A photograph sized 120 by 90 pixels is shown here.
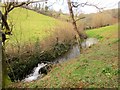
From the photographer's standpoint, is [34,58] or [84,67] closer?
[84,67]

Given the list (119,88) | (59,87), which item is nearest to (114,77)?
(119,88)

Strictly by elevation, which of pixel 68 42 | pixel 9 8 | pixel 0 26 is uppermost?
pixel 9 8

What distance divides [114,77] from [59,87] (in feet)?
6.95

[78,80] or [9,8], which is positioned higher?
[9,8]

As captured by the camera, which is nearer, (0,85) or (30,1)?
(0,85)

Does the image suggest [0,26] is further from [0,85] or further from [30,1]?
[0,85]

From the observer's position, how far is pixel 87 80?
817 cm

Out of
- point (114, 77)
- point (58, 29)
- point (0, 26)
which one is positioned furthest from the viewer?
point (58, 29)

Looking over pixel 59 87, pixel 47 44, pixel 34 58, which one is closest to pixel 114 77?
pixel 59 87

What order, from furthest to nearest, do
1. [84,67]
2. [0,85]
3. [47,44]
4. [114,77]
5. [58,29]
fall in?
[58,29]
[47,44]
[84,67]
[0,85]
[114,77]

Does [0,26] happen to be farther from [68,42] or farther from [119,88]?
[68,42]

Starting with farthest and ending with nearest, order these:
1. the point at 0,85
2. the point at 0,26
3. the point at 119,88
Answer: the point at 0,26
the point at 0,85
the point at 119,88

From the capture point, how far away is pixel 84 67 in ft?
34.3

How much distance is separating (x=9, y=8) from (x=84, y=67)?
4.63 m
